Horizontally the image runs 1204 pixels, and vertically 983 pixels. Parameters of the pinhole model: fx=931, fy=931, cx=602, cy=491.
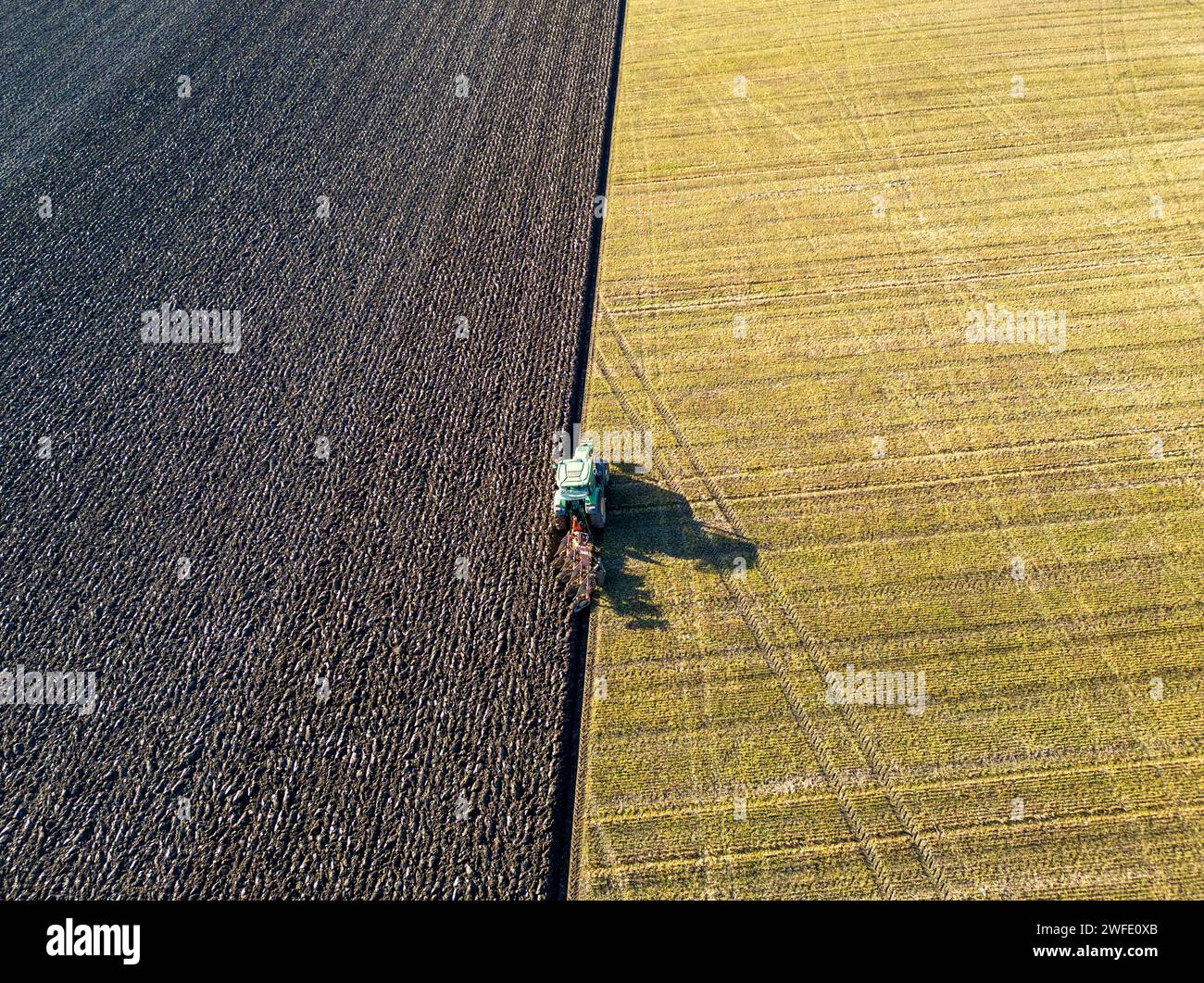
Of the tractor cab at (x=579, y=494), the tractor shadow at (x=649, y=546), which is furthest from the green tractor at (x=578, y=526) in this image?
the tractor shadow at (x=649, y=546)

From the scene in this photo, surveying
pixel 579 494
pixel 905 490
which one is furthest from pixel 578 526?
pixel 905 490

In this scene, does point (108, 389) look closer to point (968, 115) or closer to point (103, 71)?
point (103, 71)

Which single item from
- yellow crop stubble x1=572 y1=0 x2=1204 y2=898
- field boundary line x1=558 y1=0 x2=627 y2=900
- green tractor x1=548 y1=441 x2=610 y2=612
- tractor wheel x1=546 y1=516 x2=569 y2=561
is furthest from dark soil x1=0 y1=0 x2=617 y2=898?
yellow crop stubble x1=572 y1=0 x2=1204 y2=898

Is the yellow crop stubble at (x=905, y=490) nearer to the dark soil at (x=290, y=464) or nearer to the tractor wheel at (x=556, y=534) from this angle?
the tractor wheel at (x=556, y=534)

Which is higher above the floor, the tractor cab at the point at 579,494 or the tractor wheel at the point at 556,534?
the tractor cab at the point at 579,494

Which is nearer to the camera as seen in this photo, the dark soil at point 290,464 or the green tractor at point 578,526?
the dark soil at point 290,464

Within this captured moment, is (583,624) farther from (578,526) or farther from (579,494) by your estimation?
(579,494)
